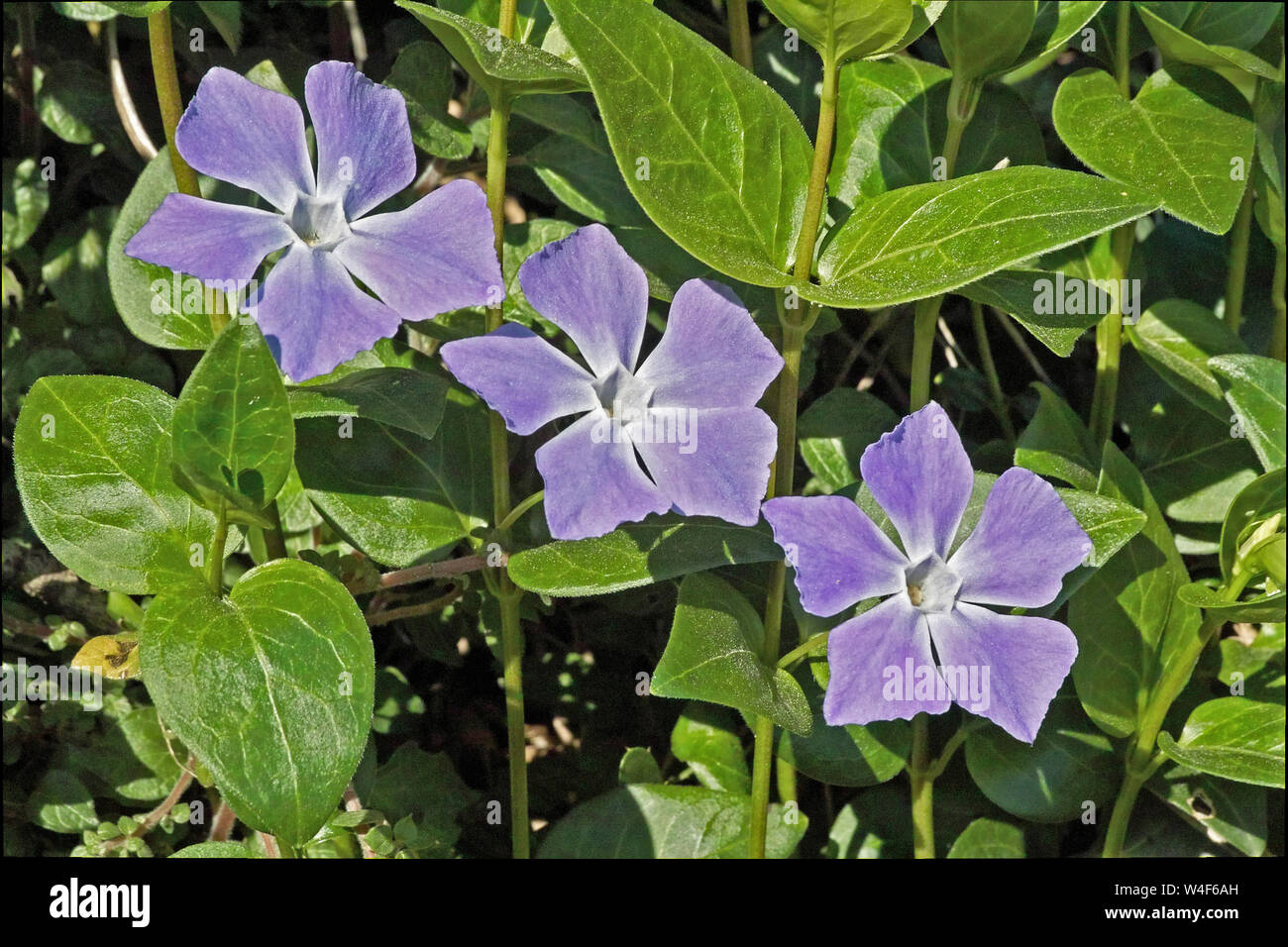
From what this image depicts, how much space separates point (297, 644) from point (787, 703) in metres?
0.44

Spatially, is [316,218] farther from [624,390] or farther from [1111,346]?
[1111,346]

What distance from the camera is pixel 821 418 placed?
4.60ft

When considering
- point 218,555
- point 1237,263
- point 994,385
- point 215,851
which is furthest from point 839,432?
point 215,851

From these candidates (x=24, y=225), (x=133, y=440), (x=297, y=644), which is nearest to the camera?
(x=297, y=644)

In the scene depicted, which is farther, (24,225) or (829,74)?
(24,225)

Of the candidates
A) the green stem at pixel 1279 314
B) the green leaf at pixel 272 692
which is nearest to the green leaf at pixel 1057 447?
the green stem at pixel 1279 314

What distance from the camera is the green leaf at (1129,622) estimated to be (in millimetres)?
1273

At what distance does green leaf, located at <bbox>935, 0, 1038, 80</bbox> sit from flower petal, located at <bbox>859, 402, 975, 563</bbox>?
38cm

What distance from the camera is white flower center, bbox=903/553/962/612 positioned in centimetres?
105

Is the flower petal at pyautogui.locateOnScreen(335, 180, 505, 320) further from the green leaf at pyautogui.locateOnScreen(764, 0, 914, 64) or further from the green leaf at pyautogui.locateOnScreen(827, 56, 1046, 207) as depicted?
the green leaf at pyautogui.locateOnScreen(827, 56, 1046, 207)

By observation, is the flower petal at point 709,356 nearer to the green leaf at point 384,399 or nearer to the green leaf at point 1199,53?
the green leaf at point 384,399
